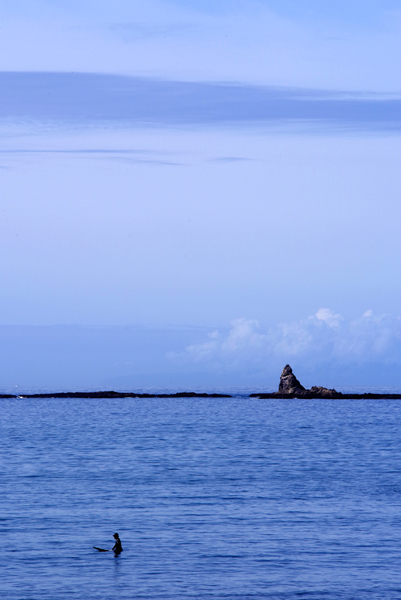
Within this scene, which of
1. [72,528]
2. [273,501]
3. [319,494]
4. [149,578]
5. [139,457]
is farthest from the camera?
[139,457]

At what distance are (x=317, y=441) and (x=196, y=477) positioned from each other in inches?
1722

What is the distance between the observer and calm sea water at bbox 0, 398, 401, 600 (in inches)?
1362

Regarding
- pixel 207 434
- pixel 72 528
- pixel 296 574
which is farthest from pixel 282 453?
pixel 296 574

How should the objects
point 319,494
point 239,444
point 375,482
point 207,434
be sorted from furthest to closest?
point 207,434 < point 239,444 < point 375,482 < point 319,494

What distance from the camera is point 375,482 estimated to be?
65.6 meters

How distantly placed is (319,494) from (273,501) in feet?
16.8

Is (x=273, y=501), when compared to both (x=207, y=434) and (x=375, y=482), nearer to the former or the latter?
(x=375, y=482)

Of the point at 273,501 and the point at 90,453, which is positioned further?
the point at 90,453

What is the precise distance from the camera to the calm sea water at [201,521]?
34594 mm

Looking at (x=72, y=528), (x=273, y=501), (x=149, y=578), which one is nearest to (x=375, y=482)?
(x=273, y=501)

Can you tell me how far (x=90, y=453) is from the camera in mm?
91000

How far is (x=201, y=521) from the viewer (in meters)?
47.7

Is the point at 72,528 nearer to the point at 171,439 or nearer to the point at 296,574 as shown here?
the point at 296,574

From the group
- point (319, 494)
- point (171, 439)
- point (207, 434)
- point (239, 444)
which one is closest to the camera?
point (319, 494)
